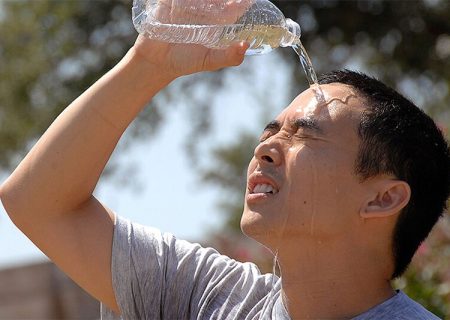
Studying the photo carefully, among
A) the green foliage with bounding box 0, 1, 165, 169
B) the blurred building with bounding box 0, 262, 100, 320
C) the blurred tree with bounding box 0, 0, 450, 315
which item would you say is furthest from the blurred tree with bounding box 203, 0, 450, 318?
the blurred building with bounding box 0, 262, 100, 320

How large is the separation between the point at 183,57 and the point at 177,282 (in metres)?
0.68

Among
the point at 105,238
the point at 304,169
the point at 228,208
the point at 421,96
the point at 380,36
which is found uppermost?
the point at 304,169

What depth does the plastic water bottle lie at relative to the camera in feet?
11.3

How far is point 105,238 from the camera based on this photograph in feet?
11.3

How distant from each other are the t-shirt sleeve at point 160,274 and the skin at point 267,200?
0.16 ft

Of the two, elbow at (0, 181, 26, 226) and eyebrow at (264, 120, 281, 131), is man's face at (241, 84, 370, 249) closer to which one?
eyebrow at (264, 120, 281, 131)

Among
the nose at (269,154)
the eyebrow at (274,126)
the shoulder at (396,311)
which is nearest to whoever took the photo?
the shoulder at (396,311)

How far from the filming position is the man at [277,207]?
3.21m

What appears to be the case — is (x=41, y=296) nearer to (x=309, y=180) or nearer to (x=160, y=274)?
(x=160, y=274)

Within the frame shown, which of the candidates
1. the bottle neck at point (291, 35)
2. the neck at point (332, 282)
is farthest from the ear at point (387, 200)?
the bottle neck at point (291, 35)

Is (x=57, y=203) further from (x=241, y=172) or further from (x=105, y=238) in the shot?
(x=241, y=172)

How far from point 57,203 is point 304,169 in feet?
2.50

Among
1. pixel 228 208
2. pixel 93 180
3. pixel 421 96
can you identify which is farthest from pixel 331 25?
pixel 228 208

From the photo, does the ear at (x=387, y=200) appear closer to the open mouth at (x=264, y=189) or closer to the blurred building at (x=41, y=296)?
the open mouth at (x=264, y=189)
